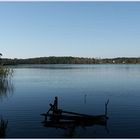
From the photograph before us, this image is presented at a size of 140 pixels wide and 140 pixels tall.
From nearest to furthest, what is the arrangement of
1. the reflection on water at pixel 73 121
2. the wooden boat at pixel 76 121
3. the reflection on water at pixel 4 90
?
the reflection on water at pixel 4 90, the reflection on water at pixel 73 121, the wooden boat at pixel 76 121

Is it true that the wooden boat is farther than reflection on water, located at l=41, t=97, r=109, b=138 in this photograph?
Yes

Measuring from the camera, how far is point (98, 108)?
35.6 meters

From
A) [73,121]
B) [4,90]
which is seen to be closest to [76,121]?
[73,121]

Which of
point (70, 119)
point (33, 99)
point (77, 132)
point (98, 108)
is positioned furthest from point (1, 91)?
point (77, 132)

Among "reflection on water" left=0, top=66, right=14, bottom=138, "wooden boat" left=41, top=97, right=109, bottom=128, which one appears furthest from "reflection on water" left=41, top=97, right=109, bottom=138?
"reflection on water" left=0, top=66, right=14, bottom=138

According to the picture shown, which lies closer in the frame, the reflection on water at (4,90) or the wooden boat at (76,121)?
the reflection on water at (4,90)

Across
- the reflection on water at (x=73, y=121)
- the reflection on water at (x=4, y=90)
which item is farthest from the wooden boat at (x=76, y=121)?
the reflection on water at (x=4, y=90)

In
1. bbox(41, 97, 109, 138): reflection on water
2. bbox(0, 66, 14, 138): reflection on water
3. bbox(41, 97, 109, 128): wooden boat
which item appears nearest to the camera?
bbox(0, 66, 14, 138): reflection on water

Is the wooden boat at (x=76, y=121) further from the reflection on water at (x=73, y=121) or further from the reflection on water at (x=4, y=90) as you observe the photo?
the reflection on water at (x=4, y=90)

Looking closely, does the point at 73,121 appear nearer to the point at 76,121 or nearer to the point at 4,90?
the point at 76,121

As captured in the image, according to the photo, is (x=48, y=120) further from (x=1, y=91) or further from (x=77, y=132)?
(x=1, y=91)

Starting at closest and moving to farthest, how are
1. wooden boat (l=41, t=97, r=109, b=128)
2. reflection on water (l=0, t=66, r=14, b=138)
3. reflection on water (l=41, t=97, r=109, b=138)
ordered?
1. reflection on water (l=0, t=66, r=14, b=138)
2. reflection on water (l=41, t=97, r=109, b=138)
3. wooden boat (l=41, t=97, r=109, b=128)

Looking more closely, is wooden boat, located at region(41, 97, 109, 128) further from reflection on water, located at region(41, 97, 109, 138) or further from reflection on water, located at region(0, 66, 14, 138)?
reflection on water, located at region(0, 66, 14, 138)

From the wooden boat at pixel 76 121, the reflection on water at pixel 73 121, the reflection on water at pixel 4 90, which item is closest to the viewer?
the reflection on water at pixel 4 90
